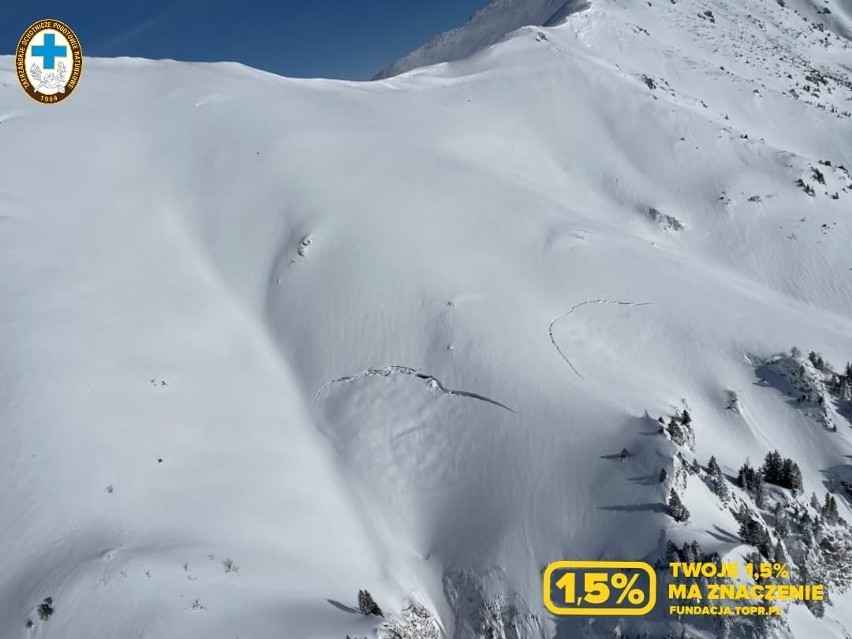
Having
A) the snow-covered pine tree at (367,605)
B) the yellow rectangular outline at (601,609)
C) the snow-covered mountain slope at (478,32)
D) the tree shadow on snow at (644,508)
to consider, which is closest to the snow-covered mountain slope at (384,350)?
the tree shadow on snow at (644,508)

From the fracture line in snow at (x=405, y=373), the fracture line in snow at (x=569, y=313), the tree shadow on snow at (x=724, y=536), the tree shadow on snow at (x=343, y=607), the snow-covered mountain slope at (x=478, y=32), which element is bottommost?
the tree shadow on snow at (x=724, y=536)

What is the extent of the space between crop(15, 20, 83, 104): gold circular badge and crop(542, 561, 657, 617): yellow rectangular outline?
1314 inches

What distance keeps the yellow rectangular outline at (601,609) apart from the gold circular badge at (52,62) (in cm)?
3338

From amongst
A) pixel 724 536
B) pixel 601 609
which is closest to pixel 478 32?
pixel 724 536

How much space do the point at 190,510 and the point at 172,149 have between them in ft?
86.1

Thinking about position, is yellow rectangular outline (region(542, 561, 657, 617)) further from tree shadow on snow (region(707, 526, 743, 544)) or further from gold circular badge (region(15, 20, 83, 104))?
gold circular badge (region(15, 20, 83, 104))

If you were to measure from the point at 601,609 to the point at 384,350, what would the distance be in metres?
12.4

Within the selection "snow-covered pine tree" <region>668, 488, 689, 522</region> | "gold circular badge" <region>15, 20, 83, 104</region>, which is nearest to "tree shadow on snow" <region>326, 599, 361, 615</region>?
"snow-covered pine tree" <region>668, 488, 689, 522</region>

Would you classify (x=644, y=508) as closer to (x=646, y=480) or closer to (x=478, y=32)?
(x=646, y=480)

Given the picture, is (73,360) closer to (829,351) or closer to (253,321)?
(253,321)

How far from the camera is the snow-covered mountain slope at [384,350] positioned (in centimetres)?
1584

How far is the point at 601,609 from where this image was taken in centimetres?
1548

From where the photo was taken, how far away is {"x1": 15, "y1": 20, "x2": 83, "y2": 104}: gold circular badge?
2786 centimetres

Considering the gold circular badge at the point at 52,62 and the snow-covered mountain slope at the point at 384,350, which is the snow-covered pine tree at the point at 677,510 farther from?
the gold circular badge at the point at 52,62
